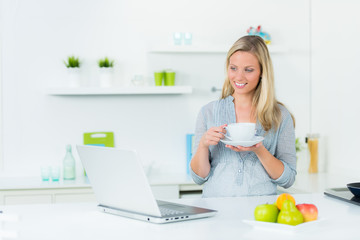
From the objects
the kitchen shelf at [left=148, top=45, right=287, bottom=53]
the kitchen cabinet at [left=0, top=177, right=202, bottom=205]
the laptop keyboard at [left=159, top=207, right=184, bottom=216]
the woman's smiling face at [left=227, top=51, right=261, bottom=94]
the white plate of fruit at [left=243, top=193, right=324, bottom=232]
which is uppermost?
the kitchen shelf at [left=148, top=45, right=287, bottom=53]

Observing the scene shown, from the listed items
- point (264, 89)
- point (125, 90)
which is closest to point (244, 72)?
point (264, 89)

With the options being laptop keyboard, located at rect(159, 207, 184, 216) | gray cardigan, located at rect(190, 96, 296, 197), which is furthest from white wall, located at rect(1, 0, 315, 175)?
laptop keyboard, located at rect(159, 207, 184, 216)

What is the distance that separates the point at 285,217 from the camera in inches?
59.2

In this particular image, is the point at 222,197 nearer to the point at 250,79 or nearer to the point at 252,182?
the point at 252,182

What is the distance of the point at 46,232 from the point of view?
Answer: 1.54 metres

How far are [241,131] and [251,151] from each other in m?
0.33

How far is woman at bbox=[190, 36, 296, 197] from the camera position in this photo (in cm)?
219

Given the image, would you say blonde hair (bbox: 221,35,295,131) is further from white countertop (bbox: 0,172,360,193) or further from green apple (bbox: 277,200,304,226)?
white countertop (bbox: 0,172,360,193)

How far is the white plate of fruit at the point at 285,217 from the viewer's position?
1498 mm

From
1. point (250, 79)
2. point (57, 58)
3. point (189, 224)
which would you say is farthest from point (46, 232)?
point (57, 58)

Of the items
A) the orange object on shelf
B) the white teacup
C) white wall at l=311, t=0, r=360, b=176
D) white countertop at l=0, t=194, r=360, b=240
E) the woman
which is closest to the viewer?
white countertop at l=0, t=194, r=360, b=240

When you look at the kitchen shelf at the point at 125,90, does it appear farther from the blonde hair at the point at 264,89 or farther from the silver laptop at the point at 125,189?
the silver laptop at the point at 125,189

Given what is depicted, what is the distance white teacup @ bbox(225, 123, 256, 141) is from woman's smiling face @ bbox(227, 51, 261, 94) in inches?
14.1

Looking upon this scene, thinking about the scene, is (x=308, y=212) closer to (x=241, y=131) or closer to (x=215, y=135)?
(x=241, y=131)
